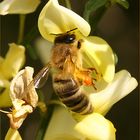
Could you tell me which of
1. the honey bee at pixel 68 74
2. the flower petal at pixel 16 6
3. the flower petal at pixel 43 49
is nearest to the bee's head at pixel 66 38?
the honey bee at pixel 68 74

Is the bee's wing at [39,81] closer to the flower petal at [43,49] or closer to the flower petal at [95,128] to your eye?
the flower petal at [95,128]

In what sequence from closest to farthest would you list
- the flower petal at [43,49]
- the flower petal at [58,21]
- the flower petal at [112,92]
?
the flower petal at [58,21], the flower petal at [112,92], the flower petal at [43,49]

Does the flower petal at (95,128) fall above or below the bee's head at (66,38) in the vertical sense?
below

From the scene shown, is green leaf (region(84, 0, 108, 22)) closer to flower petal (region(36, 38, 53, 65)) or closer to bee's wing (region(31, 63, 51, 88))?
bee's wing (region(31, 63, 51, 88))

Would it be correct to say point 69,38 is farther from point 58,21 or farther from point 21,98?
point 21,98

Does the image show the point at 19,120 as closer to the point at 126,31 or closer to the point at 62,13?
the point at 62,13

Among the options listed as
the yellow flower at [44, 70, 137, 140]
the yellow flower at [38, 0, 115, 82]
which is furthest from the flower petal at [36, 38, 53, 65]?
the yellow flower at [38, 0, 115, 82]

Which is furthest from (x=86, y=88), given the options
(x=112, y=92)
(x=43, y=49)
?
(x=43, y=49)
